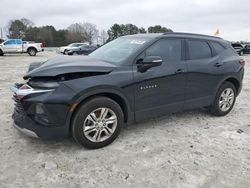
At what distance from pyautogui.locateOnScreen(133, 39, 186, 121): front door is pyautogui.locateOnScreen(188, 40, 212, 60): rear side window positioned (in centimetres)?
25

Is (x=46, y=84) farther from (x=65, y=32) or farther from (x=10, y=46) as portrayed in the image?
(x=65, y=32)

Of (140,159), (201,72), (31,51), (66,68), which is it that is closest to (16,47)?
(31,51)

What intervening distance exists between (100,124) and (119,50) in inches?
53.3

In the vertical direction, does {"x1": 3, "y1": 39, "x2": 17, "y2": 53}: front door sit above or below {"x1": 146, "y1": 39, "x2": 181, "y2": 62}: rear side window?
above

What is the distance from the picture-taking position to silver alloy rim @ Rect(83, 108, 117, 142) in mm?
3451

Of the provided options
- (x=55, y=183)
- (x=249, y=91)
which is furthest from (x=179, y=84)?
(x=249, y=91)

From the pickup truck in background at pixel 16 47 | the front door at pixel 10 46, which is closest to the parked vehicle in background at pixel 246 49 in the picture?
the pickup truck in background at pixel 16 47

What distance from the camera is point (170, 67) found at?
414cm

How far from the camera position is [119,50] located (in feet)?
13.8

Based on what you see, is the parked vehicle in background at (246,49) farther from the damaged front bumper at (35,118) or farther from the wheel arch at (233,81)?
the damaged front bumper at (35,118)

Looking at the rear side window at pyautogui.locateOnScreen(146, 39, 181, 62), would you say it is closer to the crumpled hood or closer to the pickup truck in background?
the crumpled hood

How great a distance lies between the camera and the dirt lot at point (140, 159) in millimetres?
2855

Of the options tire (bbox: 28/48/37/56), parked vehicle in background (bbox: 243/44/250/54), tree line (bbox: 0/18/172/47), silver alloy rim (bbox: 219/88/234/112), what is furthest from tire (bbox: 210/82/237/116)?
tree line (bbox: 0/18/172/47)

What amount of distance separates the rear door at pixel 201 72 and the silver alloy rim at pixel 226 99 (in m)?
0.33
